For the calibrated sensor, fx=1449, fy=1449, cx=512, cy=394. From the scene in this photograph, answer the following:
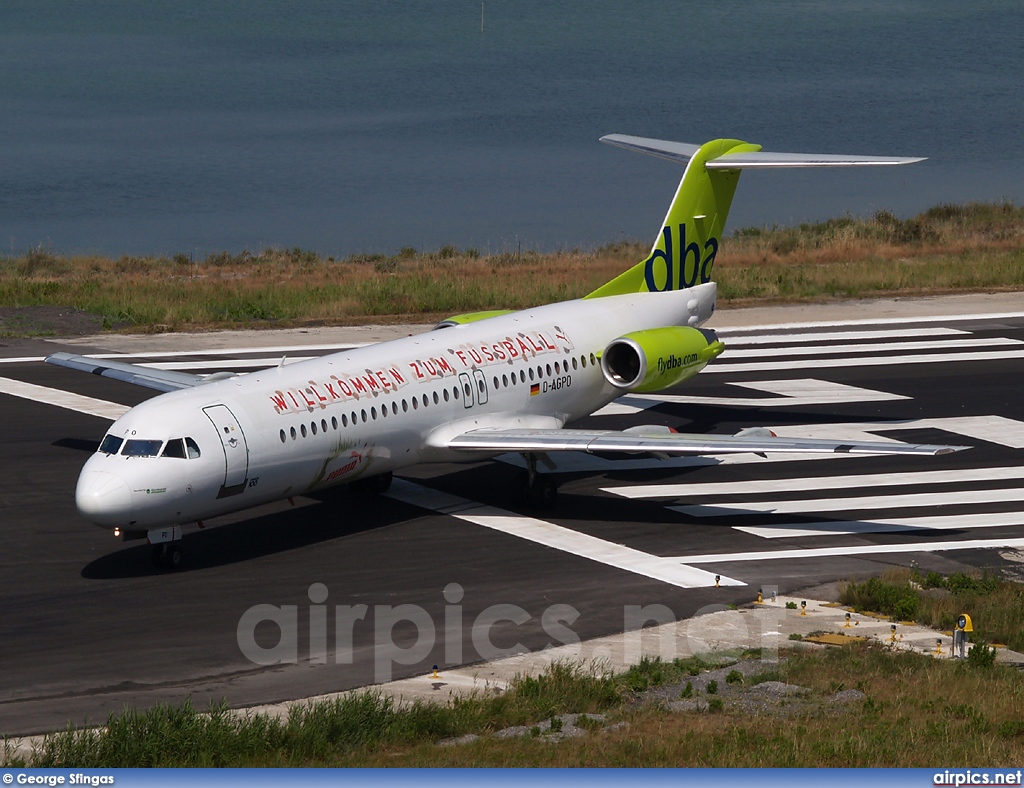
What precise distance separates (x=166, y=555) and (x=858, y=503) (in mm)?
12412

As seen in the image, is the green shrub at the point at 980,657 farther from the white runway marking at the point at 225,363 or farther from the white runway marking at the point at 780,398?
the white runway marking at the point at 225,363

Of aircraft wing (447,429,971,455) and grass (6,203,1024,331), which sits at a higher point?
grass (6,203,1024,331)

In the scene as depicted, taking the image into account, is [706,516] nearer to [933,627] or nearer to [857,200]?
[933,627]

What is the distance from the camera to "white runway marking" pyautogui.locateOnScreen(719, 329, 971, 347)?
41.4m

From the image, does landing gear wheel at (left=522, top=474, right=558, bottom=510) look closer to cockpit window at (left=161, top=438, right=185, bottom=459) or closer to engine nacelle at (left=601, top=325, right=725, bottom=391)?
engine nacelle at (left=601, top=325, right=725, bottom=391)

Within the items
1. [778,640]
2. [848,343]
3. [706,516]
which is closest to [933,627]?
[778,640]

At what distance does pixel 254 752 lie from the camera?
46.5 feet

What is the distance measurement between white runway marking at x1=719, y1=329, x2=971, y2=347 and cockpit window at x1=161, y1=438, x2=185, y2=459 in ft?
74.4

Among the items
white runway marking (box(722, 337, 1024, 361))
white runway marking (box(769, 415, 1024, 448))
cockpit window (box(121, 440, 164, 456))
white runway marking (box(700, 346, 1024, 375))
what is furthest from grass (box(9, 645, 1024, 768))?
white runway marking (box(722, 337, 1024, 361))

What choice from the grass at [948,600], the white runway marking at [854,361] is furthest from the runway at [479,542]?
the white runway marking at [854,361]

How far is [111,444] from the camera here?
70.9ft

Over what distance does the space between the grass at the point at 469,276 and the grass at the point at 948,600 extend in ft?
81.8

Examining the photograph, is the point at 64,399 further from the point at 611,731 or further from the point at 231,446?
Result: the point at 611,731

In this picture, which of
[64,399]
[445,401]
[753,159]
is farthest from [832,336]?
[64,399]
